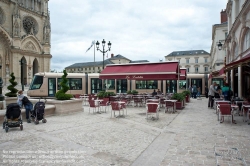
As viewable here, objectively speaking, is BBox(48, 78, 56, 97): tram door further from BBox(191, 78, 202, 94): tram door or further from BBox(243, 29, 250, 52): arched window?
BBox(243, 29, 250, 52): arched window

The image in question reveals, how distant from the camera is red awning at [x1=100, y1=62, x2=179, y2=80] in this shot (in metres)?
12.3

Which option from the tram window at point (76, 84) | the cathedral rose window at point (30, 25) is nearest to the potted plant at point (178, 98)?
the tram window at point (76, 84)

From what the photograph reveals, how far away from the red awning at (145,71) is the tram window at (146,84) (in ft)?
23.3

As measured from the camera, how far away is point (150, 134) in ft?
22.3

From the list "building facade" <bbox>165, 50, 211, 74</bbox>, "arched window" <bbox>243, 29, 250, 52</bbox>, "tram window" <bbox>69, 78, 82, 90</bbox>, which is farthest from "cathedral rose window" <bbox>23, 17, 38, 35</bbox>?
"building facade" <bbox>165, 50, 211, 74</bbox>

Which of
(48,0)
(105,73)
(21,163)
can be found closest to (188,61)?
(48,0)

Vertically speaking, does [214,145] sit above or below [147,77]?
below

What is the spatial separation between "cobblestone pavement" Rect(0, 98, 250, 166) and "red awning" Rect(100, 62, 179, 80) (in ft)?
16.1

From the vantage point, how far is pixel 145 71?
1320cm

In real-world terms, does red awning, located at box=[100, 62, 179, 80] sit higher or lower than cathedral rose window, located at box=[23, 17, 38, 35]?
lower

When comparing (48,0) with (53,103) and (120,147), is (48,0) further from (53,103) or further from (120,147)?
(120,147)

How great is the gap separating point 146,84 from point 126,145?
16.8 meters

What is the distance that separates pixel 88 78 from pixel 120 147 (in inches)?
686

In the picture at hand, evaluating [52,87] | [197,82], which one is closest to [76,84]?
[52,87]
